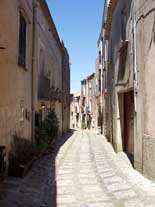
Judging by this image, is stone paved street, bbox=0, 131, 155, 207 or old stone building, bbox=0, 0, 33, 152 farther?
old stone building, bbox=0, 0, 33, 152

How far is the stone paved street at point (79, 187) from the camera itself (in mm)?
6801

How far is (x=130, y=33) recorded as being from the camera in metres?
11.5

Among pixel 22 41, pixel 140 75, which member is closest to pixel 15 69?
pixel 22 41

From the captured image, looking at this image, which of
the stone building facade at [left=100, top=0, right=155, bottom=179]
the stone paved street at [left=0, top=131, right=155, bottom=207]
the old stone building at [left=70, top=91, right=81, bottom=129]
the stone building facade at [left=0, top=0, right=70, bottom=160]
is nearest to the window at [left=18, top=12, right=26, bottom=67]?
the stone building facade at [left=0, top=0, right=70, bottom=160]

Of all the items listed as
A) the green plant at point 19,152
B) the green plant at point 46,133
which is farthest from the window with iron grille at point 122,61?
the green plant at point 19,152

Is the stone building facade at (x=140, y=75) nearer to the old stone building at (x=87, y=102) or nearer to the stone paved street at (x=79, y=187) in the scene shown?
the stone paved street at (x=79, y=187)

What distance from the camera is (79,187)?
810cm

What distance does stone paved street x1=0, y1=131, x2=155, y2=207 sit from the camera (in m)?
6.80

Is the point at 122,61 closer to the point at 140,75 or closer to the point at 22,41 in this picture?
the point at 140,75

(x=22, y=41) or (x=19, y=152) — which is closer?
(x=19, y=152)

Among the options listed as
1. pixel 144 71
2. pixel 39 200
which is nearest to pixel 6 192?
pixel 39 200

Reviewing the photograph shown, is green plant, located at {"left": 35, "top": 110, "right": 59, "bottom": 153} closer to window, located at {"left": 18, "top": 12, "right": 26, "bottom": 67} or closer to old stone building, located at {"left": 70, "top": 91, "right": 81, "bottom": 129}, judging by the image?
window, located at {"left": 18, "top": 12, "right": 26, "bottom": 67}

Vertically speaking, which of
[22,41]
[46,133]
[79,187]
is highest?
[22,41]

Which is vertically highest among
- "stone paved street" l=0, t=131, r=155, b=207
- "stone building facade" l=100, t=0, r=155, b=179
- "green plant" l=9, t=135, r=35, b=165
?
"stone building facade" l=100, t=0, r=155, b=179
